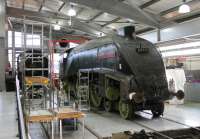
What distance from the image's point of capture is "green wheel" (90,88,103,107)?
32.9 ft

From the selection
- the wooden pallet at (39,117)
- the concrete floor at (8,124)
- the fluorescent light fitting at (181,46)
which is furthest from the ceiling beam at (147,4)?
the concrete floor at (8,124)

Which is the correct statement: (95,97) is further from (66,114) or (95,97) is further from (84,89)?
(66,114)

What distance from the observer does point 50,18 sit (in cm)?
1458

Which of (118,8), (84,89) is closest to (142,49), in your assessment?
(118,8)

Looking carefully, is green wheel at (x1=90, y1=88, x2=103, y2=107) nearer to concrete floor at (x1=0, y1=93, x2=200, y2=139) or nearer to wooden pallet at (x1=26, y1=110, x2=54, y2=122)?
concrete floor at (x1=0, y1=93, x2=200, y2=139)

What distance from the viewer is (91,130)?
22.2ft

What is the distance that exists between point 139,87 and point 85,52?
3.97 metres

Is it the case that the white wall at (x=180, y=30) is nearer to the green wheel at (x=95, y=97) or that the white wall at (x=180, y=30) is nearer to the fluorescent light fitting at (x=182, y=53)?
the fluorescent light fitting at (x=182, y=53)

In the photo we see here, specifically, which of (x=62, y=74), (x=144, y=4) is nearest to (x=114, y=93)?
(x=144, y=4)

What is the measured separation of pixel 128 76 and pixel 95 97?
8.88ft

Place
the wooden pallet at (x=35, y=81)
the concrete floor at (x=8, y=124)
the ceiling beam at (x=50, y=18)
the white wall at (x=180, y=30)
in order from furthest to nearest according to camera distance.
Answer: the ceiling beam at (x=50, y=18) → the white wall at (x=180, y=30) → the wooden pallet at (x=35, y=81) → the concrete floor at (x=8, y=124)

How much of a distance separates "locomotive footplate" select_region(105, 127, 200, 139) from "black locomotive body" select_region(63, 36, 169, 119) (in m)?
1.81

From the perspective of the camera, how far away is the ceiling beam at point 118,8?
9.98 metres

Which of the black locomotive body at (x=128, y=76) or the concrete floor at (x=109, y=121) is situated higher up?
the black locomotive body at (x=128, y=76)
